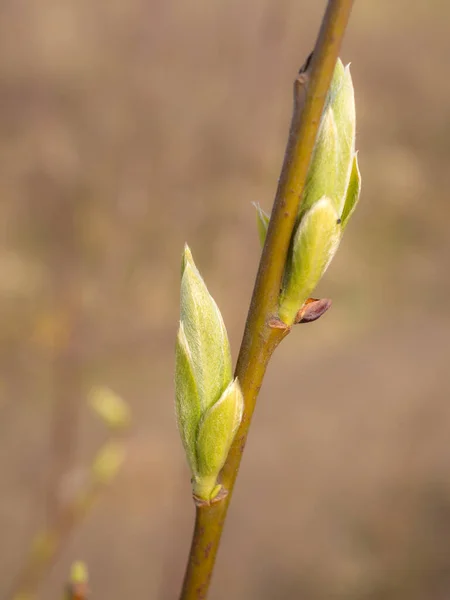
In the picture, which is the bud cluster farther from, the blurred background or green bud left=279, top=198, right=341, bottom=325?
the blurred background

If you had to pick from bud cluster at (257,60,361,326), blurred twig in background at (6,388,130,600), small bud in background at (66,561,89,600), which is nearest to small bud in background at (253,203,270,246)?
bud cluster at (257,60,361,326)

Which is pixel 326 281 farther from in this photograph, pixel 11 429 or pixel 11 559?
pixel 11 559

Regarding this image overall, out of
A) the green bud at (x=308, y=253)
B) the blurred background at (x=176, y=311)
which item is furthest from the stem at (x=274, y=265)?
the blurred background at (x=176, y=311)

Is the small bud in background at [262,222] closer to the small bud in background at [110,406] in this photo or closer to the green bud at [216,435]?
the green bud at [216,435]

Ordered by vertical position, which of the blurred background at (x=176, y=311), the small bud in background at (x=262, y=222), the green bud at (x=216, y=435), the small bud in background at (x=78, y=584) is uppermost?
the small bud in background at (x=262, y=222)

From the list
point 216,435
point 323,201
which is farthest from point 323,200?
point 216,435

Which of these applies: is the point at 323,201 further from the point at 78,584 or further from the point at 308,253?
the point at 78,584

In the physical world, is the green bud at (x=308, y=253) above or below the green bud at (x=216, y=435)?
above
